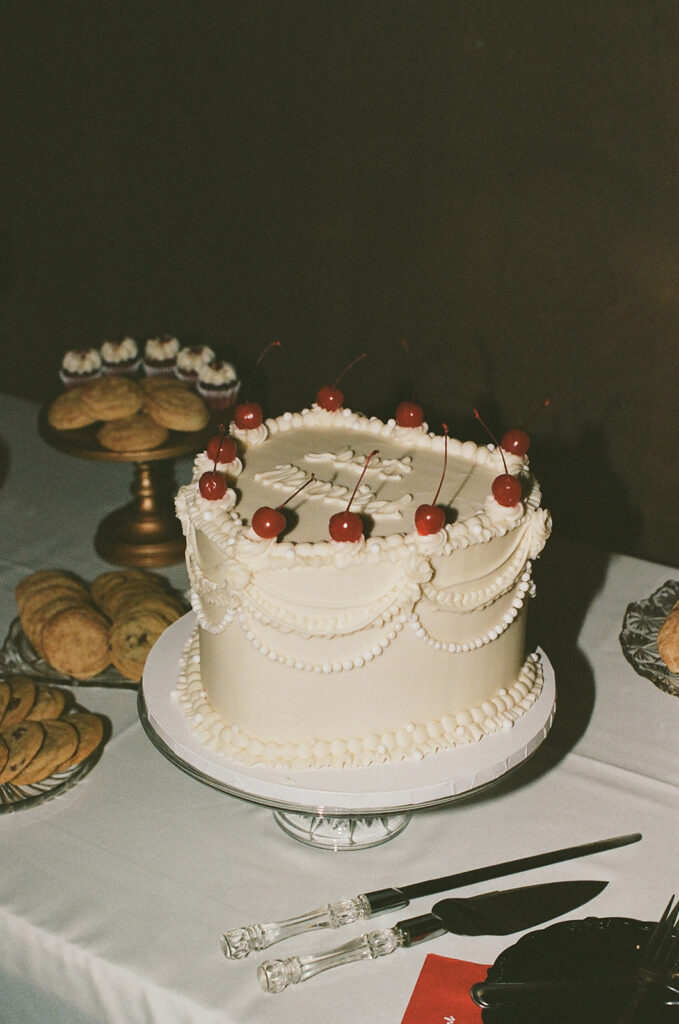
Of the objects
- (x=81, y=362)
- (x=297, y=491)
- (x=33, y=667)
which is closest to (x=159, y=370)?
(x=81, y=362)

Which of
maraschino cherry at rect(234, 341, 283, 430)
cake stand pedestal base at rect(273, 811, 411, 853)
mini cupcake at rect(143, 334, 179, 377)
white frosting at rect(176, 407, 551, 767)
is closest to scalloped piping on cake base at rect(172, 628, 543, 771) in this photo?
white frosting at rect(176, 407, 551, 767)

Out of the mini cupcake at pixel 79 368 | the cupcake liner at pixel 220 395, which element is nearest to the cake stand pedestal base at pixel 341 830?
the cupcake liner at pixel 220 395

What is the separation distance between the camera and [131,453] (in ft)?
7.46

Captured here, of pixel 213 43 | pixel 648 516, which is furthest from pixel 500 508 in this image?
pixel 213 43

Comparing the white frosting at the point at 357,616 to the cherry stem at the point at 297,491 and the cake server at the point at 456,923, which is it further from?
the cake server at the point at 456,923

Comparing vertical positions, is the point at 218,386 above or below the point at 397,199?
Answer: below

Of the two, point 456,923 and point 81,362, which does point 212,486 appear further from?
point 81,362

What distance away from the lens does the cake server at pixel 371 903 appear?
4.34 ft

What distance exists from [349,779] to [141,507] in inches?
48.9

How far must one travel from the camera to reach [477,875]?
1442 millimetres

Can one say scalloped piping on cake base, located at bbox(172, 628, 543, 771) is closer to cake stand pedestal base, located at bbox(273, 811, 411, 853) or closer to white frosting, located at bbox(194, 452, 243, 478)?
cake stand pedestal base, located at bbox(273, 811, 411, 853)

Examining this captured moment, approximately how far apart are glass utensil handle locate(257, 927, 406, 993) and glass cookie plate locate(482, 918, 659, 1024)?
140mm

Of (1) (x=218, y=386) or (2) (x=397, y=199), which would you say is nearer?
(1) (x=218, y=386)

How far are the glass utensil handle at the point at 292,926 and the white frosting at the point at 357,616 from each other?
0.64ft
